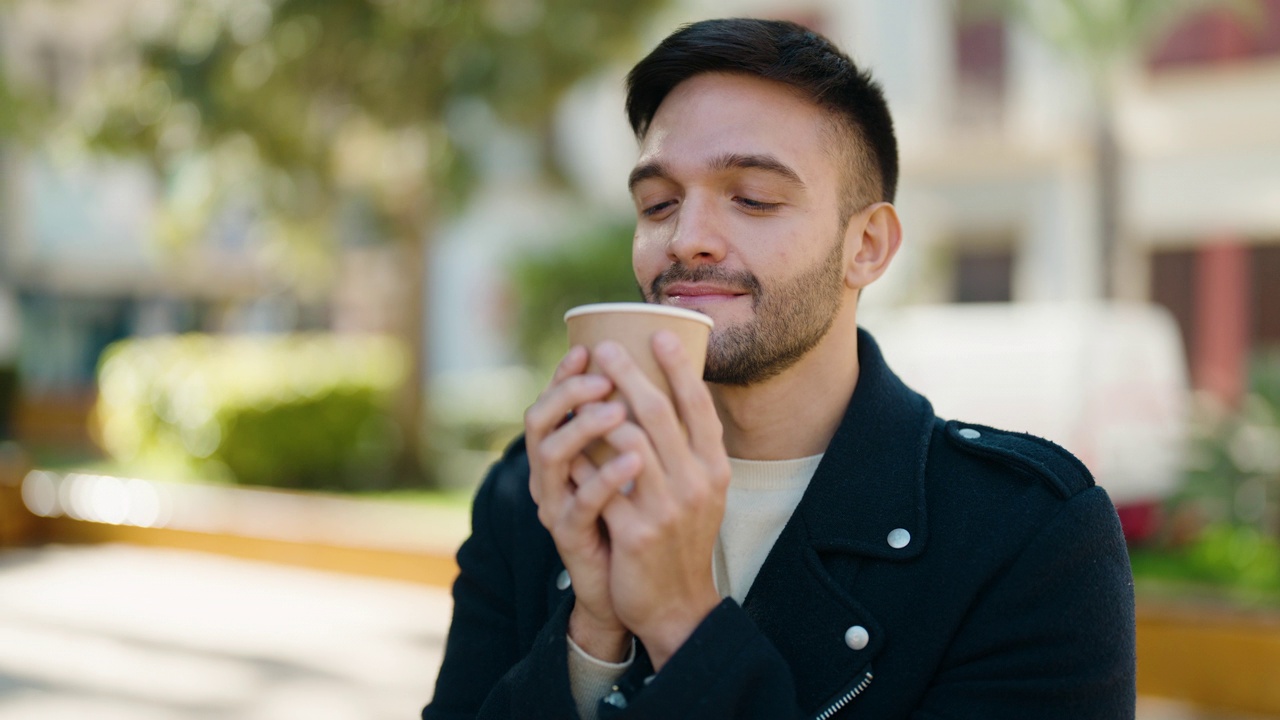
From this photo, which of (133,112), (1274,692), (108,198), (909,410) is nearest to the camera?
(909,410)

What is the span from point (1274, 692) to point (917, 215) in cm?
1583

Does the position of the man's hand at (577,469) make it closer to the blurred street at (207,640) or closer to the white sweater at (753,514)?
the white sweater at (753,514)

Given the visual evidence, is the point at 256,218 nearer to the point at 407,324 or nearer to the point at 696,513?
the point at 407,324

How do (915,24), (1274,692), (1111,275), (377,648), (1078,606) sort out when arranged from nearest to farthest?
(1078,606) < (1274,692) < (377,648) < (1111,275) < (915,24)

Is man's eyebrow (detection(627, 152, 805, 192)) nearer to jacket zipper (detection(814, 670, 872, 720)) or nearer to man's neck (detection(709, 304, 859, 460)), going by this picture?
man's neck (detection(709, 304, 859, 460))

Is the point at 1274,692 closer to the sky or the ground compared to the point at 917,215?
closer to the ground

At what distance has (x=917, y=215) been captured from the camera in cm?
2038

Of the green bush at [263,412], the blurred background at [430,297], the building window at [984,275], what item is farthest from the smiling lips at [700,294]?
the building window at [984,275]

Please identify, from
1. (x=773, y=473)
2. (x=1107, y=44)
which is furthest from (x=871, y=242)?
(x=1107, y=44)

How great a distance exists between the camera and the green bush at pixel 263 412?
11.2 m

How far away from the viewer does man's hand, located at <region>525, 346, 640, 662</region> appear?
1.35 m

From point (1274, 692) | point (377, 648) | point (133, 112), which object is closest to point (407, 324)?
point (133, 112)

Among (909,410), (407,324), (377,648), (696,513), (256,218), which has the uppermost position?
(256,218)

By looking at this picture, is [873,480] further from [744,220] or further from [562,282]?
[562,282]
